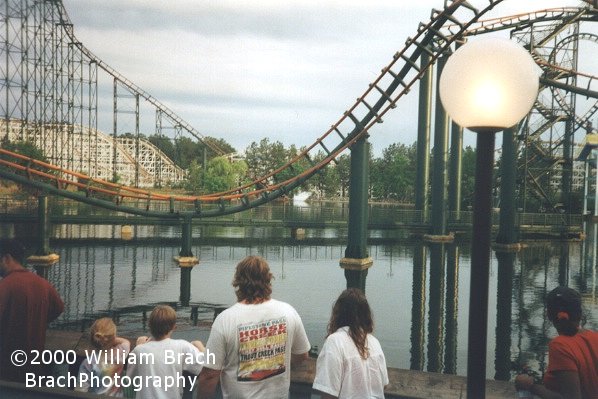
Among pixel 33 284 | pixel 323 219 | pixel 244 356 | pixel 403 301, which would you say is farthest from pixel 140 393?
pixel 323 219

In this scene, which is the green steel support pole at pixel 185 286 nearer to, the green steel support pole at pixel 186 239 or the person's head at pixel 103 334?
the green steel support pole at pixel 186 239

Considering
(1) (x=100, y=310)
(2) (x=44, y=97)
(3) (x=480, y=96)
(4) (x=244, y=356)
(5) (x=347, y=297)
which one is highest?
(2) (x=44, y=97)

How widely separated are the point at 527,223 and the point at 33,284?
3492 centimetres

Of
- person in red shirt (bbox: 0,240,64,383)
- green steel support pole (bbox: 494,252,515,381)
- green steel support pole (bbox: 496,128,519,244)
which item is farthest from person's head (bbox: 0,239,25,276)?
green steel support pole (bbox: 496,128,519,244)

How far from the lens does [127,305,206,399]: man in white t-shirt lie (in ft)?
11.5

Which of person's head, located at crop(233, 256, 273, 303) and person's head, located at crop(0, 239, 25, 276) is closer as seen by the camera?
person's head, located at crop(233, 256, 273, 303)

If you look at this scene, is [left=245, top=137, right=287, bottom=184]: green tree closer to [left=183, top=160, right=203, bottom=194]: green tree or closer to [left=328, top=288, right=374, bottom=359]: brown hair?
[left=183, top=160, right=203, bottom=194]: green tree

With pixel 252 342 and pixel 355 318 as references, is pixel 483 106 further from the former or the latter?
pixel 252 342

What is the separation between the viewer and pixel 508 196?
2936cm

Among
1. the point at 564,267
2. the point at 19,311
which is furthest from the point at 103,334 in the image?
the point at 564,267

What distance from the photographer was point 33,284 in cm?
425

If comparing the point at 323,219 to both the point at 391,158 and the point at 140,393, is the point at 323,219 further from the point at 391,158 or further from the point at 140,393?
the point at 391,158

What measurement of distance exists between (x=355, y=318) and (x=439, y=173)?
3009 cm

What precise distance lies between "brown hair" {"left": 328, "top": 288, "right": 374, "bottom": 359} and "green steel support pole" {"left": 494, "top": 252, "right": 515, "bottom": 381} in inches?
272
